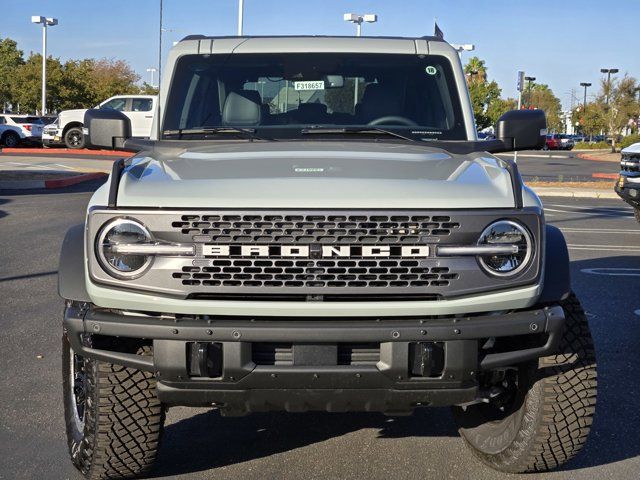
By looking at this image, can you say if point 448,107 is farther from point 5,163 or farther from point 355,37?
point 5,163

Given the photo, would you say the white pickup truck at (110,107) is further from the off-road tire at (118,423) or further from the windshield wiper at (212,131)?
the off-road tire at (118,423)

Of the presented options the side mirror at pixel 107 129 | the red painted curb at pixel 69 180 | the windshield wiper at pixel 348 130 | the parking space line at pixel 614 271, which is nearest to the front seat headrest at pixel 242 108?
the windshield wiper at pixel 348 130

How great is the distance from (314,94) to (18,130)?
1491 inches

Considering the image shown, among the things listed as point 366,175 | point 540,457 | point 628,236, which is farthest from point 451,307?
point 628,236

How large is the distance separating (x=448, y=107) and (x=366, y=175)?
1.54m

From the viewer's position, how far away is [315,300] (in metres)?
3.62

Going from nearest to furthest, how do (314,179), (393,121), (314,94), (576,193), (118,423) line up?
(314,179)
(118,423)
(393,121)
(314,94)
(576,193)

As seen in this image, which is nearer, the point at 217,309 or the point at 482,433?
the point at 217,309

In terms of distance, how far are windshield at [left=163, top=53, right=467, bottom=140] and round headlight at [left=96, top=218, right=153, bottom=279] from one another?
4.82 feet

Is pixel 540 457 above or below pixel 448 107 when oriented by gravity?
below

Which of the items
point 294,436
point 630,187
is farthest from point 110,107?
point 294,436

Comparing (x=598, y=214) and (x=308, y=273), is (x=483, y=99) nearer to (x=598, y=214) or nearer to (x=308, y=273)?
→ (x=598, y=214)

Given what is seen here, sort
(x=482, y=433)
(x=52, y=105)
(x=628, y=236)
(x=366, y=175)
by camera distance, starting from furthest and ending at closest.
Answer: (x=52, y=105), (x=628, y=236), (x=482, y=433), (x=366, y=175)

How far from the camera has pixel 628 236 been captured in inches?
566
